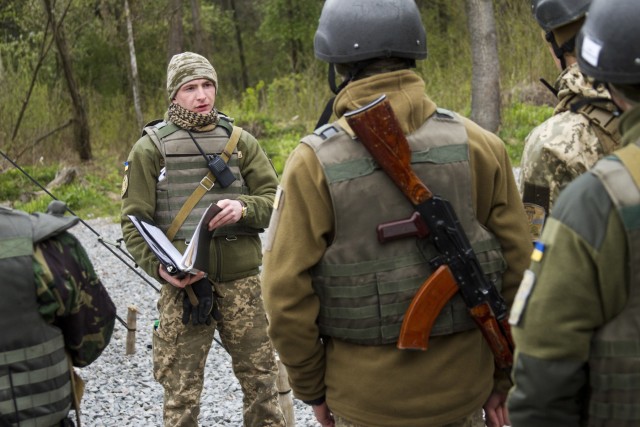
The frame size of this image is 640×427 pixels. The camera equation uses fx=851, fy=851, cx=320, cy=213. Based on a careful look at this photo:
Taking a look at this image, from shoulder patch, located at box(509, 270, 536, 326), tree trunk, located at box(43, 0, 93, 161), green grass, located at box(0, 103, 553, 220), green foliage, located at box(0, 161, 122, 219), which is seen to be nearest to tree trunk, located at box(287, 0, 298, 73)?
tree trunk, located at box(43, 0, 93, 161)

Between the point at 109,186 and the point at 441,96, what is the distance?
6.44m

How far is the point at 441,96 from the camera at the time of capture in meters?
16.3

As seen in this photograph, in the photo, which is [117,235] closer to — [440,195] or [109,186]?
[109,186]

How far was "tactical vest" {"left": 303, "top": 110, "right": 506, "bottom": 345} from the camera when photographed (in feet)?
8.06

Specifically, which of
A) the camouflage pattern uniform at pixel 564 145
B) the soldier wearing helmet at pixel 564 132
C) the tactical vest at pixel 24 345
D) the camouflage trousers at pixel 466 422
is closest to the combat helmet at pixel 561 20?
the soldier wearing helmet at pixel 564 132

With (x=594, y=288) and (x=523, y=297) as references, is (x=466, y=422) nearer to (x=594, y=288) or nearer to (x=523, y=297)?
(x=523, y=297)

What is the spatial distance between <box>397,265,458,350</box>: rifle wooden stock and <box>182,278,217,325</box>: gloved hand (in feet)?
4.95

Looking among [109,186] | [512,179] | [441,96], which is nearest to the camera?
[512,179]

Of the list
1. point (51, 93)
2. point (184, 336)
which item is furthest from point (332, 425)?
point (51, 93)

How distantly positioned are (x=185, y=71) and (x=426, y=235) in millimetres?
1947

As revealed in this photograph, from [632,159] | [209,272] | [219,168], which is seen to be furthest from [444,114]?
[209,272]

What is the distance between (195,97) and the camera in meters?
4.00

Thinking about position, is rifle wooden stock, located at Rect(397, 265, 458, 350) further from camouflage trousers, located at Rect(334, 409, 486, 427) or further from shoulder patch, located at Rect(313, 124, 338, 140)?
shoulder patch, located at Rect(313, 124, 338, 140)

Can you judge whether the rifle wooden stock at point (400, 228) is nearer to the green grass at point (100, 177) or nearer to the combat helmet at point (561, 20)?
the combat helmet at point (561, 20)
